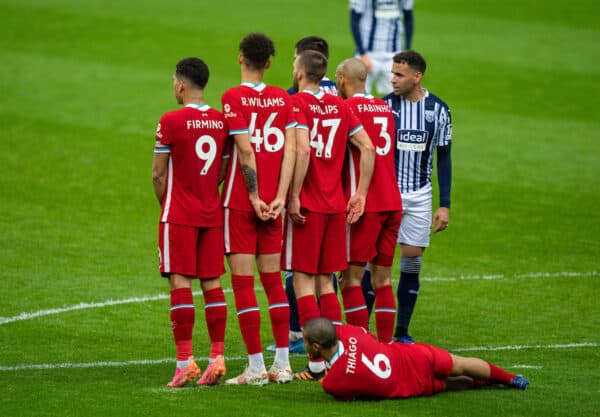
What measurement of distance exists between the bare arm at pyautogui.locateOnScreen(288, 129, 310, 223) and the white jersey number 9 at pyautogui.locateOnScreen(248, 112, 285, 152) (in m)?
0.12

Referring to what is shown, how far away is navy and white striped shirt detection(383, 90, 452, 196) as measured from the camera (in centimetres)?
895

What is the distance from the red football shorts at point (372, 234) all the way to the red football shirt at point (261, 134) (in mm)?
882

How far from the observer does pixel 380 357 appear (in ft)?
22.9

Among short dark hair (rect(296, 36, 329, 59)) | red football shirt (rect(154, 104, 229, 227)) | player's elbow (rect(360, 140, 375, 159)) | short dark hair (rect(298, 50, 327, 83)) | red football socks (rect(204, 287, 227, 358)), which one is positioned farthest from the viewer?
short dark hair (rect(296, 36, 329, 59))

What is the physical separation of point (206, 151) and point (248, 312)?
1.12 m

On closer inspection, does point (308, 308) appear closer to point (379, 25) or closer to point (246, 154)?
point (246, 154)

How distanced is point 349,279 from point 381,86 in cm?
901

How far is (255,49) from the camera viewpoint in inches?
294

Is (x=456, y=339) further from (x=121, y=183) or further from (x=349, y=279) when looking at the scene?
(x=121, y=183)

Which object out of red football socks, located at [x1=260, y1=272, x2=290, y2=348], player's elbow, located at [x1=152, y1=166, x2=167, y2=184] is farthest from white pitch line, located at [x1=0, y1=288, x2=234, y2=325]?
red football socks, located at [x1=260, y1=272, x2=290, y2=348]

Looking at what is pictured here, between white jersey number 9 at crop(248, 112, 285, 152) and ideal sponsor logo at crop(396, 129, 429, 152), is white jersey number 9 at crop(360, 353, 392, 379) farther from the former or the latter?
ideal sponsor logo at crop(396, 129, 429, 152)

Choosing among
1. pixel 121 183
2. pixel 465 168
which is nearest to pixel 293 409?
pixel 121 183

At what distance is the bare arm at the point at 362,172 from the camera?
788 centimetres

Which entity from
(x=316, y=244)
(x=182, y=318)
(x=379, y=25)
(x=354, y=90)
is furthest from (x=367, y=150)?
(x=379, y=25)
